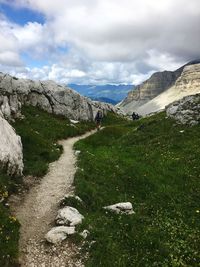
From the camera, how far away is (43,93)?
66.6 metres

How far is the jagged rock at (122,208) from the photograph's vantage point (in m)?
22.6

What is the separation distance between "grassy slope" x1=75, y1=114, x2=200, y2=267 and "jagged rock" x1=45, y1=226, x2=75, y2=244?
101 centimetres

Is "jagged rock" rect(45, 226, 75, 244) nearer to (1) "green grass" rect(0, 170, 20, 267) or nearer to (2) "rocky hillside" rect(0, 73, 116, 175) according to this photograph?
(1) "green grass" rect(0, 170, 20, 267)

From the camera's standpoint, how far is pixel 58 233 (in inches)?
754

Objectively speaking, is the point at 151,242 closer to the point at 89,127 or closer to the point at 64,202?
the point at 64,202

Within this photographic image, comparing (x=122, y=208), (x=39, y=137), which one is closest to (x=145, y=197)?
(x=122, y=208)

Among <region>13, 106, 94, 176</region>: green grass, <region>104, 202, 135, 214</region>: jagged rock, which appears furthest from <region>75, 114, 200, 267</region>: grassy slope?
<region>13, 106, 94, 176</region>: green grass

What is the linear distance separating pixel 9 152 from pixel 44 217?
7262mm

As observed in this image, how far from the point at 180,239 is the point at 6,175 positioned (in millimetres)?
12791

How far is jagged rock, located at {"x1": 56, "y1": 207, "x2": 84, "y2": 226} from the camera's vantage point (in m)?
20.2

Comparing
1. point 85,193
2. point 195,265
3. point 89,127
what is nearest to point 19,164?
point 85,193

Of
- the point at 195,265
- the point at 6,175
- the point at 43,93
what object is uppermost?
the point at 43,93

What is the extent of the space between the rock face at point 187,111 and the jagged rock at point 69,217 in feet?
87.4

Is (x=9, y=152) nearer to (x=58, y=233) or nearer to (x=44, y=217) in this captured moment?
(x=44, y=217)
